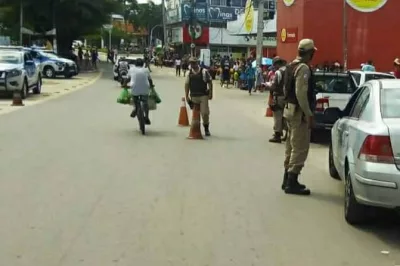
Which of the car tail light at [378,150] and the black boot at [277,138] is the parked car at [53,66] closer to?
the black boot at [277,138]

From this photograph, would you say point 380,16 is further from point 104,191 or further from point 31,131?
point 104,191

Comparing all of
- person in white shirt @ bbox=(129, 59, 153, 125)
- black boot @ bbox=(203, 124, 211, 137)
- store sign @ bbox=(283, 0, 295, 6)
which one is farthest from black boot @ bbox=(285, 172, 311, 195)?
store sign @ bbox=(283, 0, 295, 6)

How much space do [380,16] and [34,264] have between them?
2897cm

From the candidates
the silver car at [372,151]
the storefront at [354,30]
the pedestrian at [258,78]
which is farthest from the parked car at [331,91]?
the pedestrian at [258,78]

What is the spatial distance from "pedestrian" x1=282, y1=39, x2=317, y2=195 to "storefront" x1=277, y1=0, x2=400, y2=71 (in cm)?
2385

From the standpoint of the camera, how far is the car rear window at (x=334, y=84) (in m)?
15.7

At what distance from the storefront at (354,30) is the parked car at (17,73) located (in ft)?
40.1

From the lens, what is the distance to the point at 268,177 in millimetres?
10422

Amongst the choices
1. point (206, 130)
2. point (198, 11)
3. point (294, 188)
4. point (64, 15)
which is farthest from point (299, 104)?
Result: point (198, 11)

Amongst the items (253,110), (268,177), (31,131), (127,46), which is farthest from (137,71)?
(127,46)

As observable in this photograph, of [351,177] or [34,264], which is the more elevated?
[351,177]

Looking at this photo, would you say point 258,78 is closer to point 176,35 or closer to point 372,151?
point 372,151

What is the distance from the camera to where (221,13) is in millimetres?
96562

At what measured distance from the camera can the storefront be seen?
106 ft
